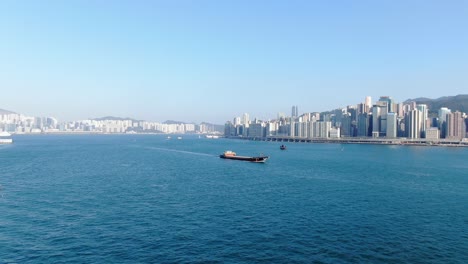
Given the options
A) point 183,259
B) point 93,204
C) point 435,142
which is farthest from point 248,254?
point 435,142

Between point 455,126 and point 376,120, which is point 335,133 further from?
point 455,126

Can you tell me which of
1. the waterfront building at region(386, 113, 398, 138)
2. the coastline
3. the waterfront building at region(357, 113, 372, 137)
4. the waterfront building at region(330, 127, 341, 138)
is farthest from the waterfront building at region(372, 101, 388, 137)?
the waterfront building at region(330, 127, 341, 138)

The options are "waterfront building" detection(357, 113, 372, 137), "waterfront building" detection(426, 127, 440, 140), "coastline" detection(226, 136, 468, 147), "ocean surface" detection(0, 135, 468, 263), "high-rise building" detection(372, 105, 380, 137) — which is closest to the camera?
"ocean surface" detection(0, 135, 468, 263)

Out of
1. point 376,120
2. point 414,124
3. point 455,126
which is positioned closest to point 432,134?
point 414,124

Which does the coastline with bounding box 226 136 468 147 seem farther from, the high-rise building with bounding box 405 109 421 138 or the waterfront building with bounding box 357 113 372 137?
the waterfront building with bounding box 357 113 372 137

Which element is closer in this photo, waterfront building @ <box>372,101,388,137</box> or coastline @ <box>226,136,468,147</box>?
coastline @ <box>226,136,468,147</box>

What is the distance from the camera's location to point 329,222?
24266 mm

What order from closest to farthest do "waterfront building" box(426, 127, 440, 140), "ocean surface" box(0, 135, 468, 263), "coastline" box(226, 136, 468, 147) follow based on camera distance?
"ocean surface" box(0, 135, 468, 263), "coastline" box(226, 136, 468, 147), "waterfront building" box(426, 127, 440, 140)

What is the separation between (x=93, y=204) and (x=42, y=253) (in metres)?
10.2

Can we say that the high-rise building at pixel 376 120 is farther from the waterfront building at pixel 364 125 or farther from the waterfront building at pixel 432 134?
the waterfront building at pixel 432 134

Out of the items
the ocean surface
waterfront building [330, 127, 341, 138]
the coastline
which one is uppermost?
waterfront building [330, 127, 341, 138]

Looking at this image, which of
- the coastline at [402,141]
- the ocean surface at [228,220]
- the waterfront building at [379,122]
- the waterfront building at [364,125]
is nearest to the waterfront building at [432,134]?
the coastline at [402,141]

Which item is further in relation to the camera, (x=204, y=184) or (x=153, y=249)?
(x=204, y=184)

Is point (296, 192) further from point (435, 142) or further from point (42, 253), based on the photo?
point (435, 142)
